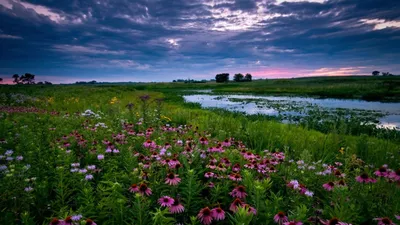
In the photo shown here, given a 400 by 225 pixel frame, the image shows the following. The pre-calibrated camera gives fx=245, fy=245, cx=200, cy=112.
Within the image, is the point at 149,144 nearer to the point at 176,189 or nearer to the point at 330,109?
the point at 176,189

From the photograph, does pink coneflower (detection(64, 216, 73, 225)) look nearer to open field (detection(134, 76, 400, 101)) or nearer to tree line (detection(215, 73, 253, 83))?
open field (detection(134, 76, 400, 101))

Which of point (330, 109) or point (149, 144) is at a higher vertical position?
point (149, 144)

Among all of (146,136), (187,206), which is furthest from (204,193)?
(146,136)

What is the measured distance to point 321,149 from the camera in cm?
709

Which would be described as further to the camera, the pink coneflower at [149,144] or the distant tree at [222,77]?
the distant tree at [222,77]

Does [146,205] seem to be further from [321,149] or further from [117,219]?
[321,149]

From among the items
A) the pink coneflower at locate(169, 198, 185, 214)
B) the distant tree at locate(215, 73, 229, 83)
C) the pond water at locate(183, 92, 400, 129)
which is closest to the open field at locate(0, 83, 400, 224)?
the pink coneflower at locate(169, 198, 185, 214)

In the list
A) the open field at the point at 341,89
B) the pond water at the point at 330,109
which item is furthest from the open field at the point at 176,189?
the open field at the point at 341,89

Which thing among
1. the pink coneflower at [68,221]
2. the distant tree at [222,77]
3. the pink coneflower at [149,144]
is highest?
the distant tree at [222,77]

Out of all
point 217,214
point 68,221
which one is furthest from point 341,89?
point 68,221

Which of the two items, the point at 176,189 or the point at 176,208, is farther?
the point at 176,189

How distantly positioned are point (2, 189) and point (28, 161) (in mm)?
1246

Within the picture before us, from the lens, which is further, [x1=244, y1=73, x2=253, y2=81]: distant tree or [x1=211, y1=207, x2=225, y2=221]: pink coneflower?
[x1=244, y1=73, x2=253, y2=81]: distant tree

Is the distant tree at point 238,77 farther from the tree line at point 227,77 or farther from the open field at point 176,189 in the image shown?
the open field at point 176,189
